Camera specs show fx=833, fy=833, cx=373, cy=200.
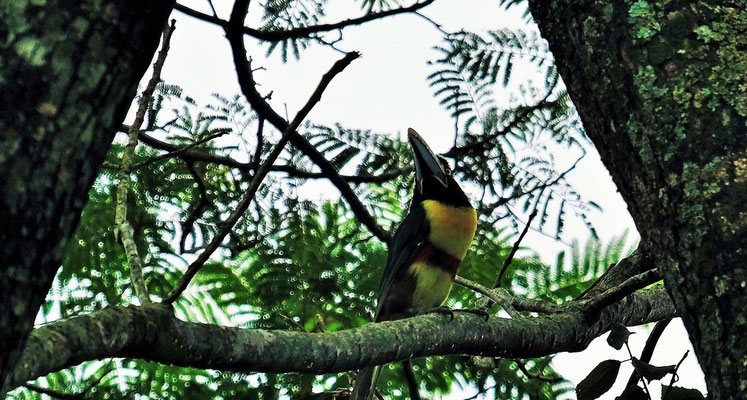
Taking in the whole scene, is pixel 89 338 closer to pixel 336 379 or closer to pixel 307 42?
pixel 336 379

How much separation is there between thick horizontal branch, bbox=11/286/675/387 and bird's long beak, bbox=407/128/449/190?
155 cm

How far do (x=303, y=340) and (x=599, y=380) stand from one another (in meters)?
0.99

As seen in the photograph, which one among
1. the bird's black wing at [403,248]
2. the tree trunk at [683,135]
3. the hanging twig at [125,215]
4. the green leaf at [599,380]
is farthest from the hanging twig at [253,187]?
the bird's black wing at [403,248]

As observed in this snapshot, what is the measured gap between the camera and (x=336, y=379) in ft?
14.4

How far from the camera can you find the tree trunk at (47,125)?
113 centimetres

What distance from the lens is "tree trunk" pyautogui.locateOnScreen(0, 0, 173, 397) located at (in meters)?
1.13

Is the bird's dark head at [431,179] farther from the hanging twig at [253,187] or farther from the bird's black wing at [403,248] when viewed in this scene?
the hanging twig at [253,187]

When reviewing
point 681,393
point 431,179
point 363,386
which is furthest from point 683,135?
point 431,179

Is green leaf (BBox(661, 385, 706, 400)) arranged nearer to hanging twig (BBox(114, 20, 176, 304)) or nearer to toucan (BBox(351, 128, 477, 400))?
hanging twig (BBox(114, 20, 176, 304))

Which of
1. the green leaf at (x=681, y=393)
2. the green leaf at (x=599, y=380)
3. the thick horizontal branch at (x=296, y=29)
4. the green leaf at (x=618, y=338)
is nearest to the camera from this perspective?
the green leaf at (x=681, y=393)

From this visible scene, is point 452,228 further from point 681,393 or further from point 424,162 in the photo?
point 681,393

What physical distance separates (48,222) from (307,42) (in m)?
3.61

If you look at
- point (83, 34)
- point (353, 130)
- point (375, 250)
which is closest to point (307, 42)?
point (353, 130)

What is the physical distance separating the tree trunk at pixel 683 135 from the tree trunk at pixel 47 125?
1112mm
